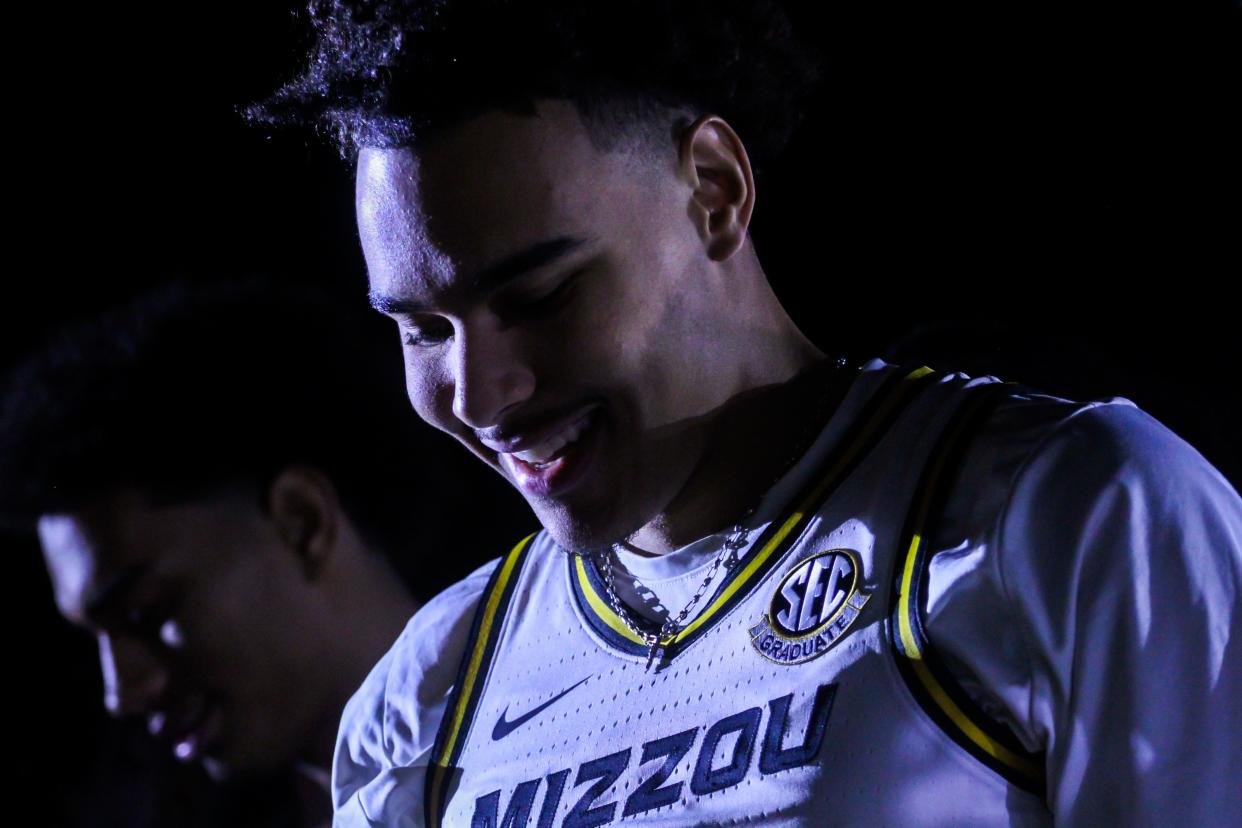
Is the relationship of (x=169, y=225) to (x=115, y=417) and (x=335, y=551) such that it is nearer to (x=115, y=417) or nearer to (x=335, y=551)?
(x=115, y=417)

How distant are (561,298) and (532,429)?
0.32 feet

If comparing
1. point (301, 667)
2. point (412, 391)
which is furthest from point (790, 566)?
point (301, 667)

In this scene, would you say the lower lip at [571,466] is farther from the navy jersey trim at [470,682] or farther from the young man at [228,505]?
the young man at [228,505]

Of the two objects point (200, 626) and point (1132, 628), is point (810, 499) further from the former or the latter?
point (200, 626)

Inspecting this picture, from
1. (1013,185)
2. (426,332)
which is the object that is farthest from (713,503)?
(1013,185)

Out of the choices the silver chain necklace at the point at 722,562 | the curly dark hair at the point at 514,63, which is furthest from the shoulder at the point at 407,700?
the curly dark hair at the point at 514,63

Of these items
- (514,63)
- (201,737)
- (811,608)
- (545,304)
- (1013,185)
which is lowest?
(201,737)

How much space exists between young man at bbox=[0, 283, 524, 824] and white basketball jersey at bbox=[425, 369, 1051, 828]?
712 mm

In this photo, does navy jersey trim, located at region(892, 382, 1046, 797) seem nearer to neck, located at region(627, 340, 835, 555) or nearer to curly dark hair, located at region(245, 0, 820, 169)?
neck, located at region(627, 340, 835, 555)

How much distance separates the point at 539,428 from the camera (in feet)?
3.47

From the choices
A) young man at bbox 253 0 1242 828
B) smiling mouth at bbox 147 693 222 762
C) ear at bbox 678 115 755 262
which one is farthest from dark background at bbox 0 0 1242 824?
smiling mouth at bbox 147 693 222 762

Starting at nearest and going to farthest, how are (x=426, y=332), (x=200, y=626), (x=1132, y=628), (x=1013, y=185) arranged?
(x=1132, y=628)
(x=426, y=332)
(x=1013, y=185)
(x=200, y=626)

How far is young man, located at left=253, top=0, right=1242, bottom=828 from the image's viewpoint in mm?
887

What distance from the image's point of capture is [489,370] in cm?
104
